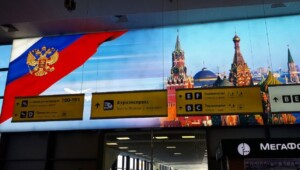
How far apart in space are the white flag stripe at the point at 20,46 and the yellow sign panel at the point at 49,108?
2.76 m

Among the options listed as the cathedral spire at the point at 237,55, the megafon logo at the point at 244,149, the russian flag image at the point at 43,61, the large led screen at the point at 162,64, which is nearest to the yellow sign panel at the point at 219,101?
the large led screen at the point at 162,64

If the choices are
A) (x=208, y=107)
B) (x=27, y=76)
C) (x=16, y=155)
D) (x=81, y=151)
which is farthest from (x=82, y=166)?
(x=208, y=107)

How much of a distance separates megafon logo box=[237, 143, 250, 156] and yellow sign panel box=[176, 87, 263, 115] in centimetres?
251

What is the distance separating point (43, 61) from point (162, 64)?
335 cm

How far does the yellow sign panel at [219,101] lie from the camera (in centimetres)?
575

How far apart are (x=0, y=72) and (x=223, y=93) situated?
6514 millimetres

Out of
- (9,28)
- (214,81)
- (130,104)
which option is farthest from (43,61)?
(214,81)

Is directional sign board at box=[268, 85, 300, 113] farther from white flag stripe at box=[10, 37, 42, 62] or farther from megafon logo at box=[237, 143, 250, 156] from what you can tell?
white flag stripe at box=[10, 37, 42, 62]

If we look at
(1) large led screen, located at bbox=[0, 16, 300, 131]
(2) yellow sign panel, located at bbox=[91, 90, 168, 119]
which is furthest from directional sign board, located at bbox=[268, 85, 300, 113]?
(2) yellow sign panel, located at bbox=[91, 90, 168, 119]

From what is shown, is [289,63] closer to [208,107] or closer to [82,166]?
[208,107]

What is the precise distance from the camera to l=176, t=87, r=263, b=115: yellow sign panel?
5750 mm

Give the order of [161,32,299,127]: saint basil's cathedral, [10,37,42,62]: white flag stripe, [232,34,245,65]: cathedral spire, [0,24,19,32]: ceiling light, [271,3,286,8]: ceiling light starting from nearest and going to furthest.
A: [161,32,299,127]: saint basil's cathedral → [271,3,286,8]: ceiling light → [232,34,245,65]: cathedral spire → [0,24,19,32]: ceiling light → [10,37,42,62]: white flag stripe

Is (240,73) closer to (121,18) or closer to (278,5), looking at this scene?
(278,5)

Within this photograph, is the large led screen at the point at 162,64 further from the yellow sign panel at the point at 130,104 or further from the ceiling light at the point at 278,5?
the yellow sign panel at the point at 130,104
